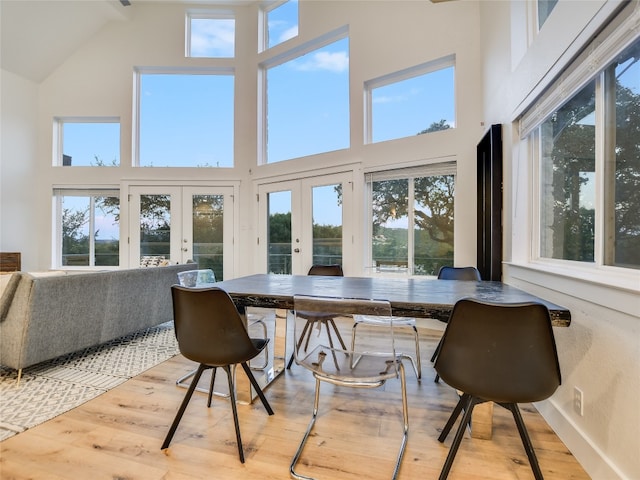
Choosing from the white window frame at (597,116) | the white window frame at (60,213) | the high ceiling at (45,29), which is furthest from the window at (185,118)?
the white window frame at (597,116)

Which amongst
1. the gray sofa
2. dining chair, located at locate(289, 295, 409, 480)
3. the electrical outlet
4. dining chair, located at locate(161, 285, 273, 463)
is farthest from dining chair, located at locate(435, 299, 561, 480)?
the gray sofa

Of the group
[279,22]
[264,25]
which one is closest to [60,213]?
[264,25]

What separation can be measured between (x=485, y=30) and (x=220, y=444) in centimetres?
429

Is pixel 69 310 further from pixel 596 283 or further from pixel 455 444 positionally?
pixel 596 283

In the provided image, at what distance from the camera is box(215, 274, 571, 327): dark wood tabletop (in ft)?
4.44

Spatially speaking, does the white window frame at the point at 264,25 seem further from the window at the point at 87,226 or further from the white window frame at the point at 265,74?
the window at the point at 87,226

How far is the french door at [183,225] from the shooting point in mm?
5117

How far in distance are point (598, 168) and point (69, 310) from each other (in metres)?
3.63

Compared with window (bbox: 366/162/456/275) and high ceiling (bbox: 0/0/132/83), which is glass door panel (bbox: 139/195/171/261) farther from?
window (bbox: 366/162/456/275)

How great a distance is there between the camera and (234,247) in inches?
201

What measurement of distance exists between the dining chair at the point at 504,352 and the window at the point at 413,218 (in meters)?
2.61

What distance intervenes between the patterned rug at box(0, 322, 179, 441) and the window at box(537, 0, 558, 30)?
3.96 metres

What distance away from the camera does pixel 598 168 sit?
1453mm

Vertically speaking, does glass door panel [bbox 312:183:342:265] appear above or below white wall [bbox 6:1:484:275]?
below
